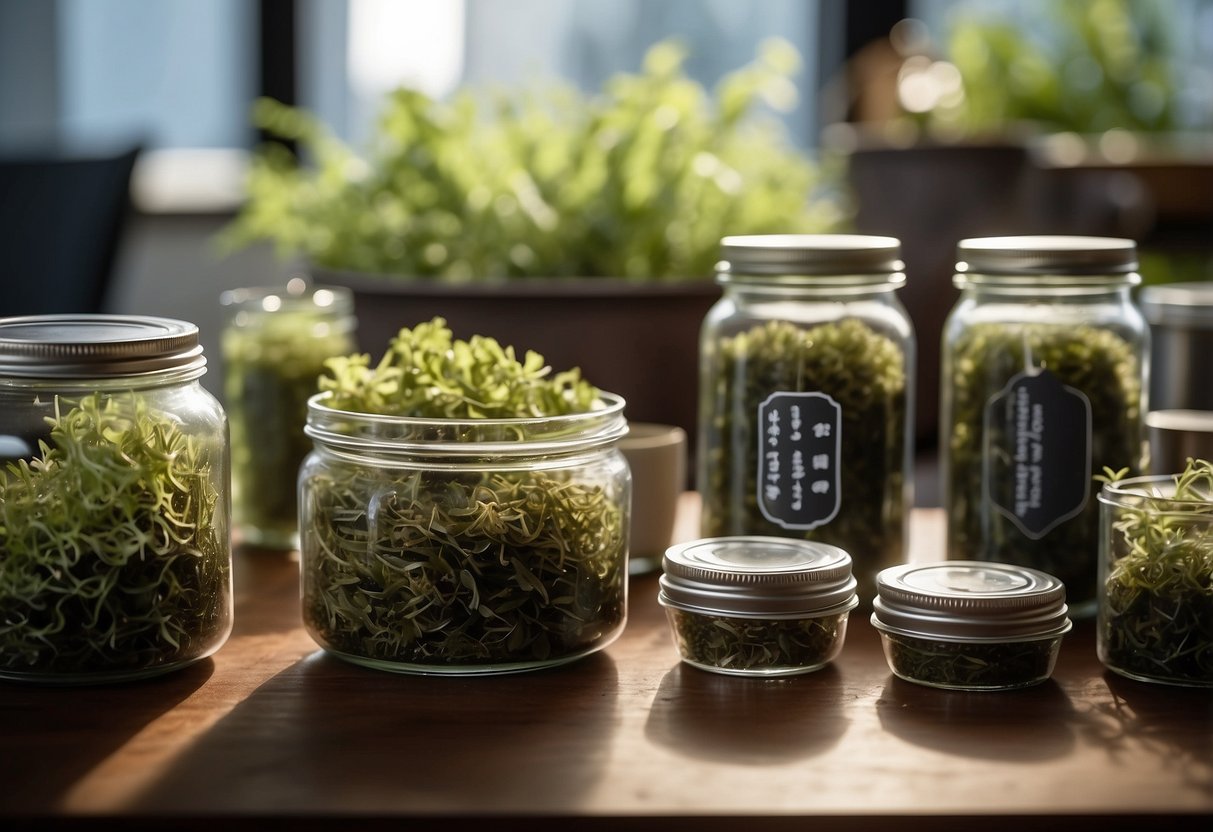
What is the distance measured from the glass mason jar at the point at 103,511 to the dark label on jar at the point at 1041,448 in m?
0.46

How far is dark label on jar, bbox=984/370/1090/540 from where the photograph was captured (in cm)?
85

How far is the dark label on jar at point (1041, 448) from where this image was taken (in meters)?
0.85

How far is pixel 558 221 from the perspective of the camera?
4.01 ft

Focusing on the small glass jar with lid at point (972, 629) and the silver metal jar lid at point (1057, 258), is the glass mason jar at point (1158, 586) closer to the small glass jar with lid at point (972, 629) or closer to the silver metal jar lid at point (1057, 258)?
the small glass jar with lid at point (972, 629)

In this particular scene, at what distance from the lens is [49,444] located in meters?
0.71

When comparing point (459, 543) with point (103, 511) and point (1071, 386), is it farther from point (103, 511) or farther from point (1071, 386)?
point (1071, 386)

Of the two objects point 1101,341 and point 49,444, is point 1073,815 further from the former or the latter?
point 49,444

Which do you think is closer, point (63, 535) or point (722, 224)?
point (63, 535)

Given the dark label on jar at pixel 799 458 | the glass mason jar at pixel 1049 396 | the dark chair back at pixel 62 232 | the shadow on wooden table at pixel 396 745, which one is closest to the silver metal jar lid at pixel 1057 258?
the glass mason jar at pixel 1049 396

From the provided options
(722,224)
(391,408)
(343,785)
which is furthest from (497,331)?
(343,785)

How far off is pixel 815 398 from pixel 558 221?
44 cm

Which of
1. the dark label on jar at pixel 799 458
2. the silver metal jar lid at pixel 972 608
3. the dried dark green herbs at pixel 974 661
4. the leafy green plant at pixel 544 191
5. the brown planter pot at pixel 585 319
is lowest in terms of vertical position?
the dried dark green herbs at pixel 974 661

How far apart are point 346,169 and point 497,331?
0.82ft

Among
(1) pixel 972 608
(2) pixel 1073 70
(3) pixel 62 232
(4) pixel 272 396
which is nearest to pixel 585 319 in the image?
(4) pixel 272 396
